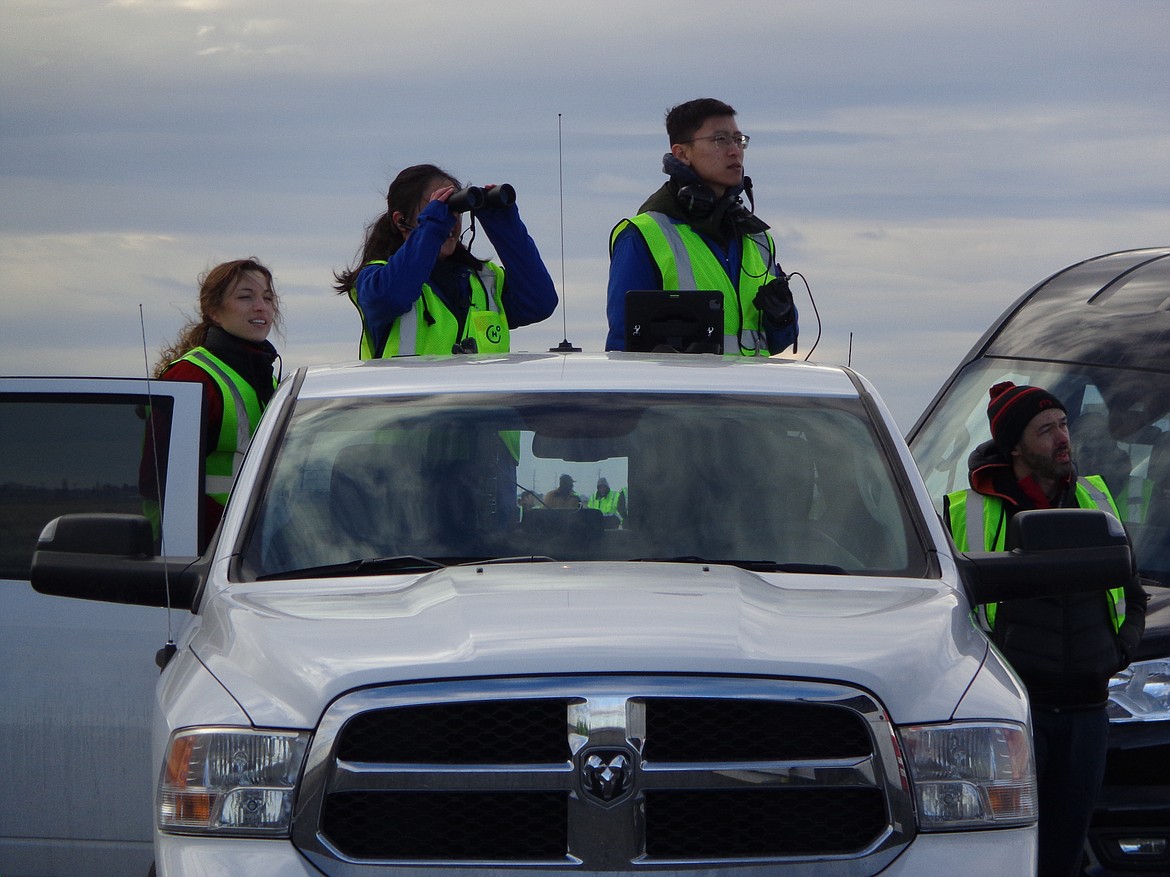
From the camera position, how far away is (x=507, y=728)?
3848 millimetres

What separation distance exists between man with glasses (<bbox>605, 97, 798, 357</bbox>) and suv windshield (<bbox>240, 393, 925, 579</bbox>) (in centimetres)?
292

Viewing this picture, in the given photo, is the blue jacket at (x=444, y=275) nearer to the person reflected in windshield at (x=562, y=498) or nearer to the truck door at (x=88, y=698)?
the truck door at (x=88, y=698)

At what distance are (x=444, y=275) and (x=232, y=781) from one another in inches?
167


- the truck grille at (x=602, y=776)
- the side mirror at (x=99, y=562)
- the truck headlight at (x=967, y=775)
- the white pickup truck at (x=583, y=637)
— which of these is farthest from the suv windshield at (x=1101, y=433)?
the side mirror at (x=99, y=562)

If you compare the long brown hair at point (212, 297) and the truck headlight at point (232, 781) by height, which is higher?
the long brown hair at point (212, 297)

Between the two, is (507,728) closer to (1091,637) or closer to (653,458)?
(653,458)

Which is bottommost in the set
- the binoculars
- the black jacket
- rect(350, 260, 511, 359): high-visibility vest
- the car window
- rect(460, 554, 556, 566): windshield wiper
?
the black jacket

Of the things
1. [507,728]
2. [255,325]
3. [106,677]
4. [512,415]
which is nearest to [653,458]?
[512,415]

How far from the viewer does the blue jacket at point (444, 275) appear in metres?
7.45

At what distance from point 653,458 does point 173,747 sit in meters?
1.61

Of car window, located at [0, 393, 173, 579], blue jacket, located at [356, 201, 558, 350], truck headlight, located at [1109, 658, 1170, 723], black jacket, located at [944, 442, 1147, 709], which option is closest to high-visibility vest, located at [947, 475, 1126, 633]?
black jacket, located at [944, 442, 1147, 709]

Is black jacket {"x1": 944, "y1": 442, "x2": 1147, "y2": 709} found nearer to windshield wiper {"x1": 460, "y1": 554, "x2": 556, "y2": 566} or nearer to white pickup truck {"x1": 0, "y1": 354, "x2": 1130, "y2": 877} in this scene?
white pickup truck {"x1": 0, "y1": 354, "x2": 1130, "y2": 877}

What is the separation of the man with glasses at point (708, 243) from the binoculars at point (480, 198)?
0.69 m

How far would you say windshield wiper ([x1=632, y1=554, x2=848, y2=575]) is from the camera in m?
4.71
